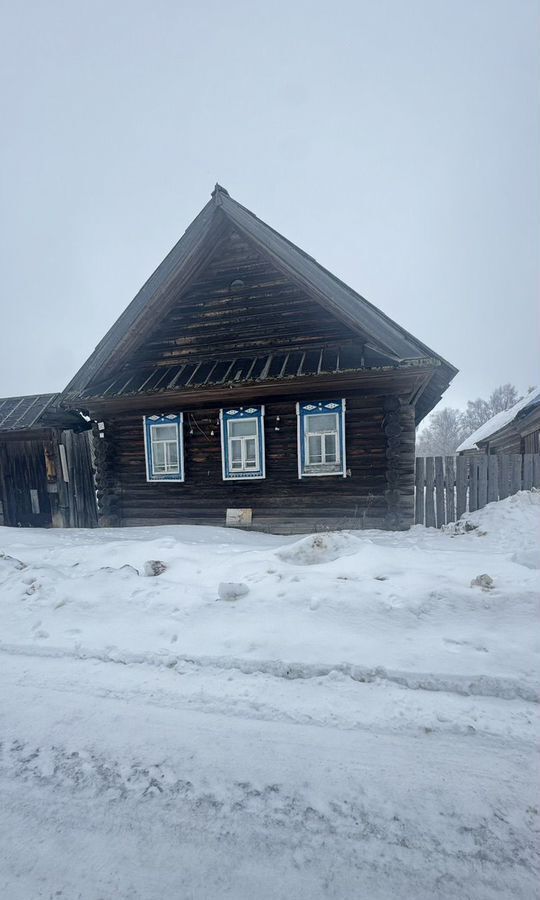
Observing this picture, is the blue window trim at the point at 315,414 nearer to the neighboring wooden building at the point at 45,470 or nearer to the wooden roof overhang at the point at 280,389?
the wooden roof overhang at the point at 280,389

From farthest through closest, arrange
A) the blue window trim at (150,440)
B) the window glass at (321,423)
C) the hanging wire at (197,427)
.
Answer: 1. the blue window trim at (150,440)
2. the hanging wire at (197,427)
3. the window glass at (321,423)

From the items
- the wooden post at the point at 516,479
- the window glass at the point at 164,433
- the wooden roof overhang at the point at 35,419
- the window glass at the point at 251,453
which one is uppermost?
the wooden roof overhang at the point at 35,419

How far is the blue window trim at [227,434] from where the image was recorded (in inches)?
332

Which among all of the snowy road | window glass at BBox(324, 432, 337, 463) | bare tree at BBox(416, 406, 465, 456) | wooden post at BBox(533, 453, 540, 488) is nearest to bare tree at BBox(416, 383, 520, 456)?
bare tree at BBox(416, 406, 465, 456)

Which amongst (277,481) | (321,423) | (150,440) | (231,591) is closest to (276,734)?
(231,591)

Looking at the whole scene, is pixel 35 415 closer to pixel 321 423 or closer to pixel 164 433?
pixel 164 433

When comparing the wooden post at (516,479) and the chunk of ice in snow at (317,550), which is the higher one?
the wooden post at (516,479)

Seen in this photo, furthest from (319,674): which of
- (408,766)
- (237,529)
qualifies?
(237,529)

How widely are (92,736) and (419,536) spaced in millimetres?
6312

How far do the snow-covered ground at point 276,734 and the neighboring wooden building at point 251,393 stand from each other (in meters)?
4.38

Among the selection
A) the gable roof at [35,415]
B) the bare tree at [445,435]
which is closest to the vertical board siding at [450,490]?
the gable roof at [35,415]

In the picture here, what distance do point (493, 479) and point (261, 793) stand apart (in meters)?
7.91

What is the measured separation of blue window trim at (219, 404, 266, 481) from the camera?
8.42 metres

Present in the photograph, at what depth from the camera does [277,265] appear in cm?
876
